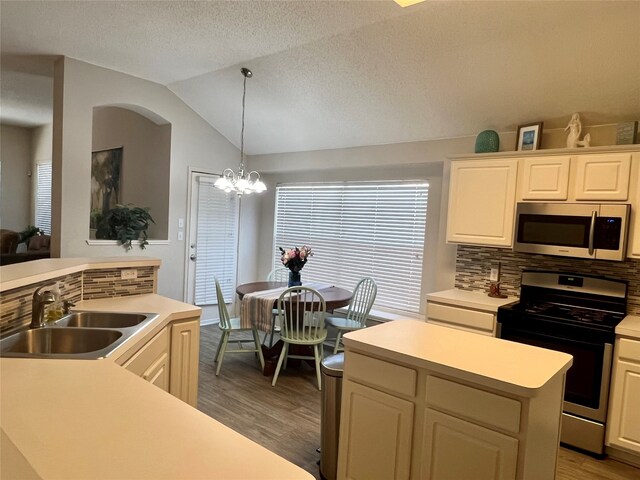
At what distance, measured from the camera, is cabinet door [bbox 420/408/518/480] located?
1.52 m

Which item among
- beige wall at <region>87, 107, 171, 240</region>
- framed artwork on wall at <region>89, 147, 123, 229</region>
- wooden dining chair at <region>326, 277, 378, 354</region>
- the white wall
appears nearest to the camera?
the white wall

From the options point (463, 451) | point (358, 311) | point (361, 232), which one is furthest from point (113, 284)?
point (361, 232)

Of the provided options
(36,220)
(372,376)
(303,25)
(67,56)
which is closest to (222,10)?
(303,25)

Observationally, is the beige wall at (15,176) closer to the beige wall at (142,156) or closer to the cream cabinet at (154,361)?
the beige wall at (142,156)

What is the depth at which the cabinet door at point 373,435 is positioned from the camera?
180 cm

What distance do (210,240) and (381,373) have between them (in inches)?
154

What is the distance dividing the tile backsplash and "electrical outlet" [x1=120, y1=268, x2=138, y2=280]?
9.11 ft

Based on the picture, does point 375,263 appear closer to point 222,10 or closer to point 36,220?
point 222,10

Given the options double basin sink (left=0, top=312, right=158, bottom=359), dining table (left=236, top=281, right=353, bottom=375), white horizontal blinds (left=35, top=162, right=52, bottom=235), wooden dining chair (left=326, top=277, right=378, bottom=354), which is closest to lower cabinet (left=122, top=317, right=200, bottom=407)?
double basin sink (left=0, top=312, right=158, bottom=359)

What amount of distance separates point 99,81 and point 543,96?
3.97 meters

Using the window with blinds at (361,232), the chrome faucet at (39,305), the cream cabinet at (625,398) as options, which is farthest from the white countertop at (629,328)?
the chrome faucet at (39,305)

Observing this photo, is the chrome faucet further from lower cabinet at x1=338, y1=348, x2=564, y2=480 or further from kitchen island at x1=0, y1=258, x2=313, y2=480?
lower cabinet at x1=338, y1=348, x2=564, y2=480

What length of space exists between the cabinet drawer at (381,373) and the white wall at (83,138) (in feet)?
10.6

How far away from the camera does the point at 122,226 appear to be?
14.4 feet
